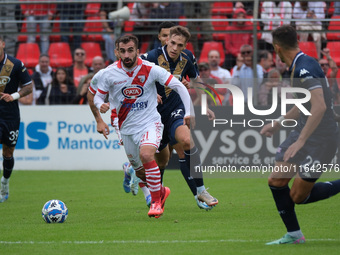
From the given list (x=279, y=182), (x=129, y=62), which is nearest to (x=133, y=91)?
(x=129, y=62)

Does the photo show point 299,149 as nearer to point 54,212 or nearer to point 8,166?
point 54,212

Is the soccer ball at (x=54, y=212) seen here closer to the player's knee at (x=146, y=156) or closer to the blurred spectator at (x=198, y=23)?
the player's knee at (x=146, y=156)

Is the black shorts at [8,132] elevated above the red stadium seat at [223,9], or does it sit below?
below

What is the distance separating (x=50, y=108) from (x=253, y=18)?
208 inches

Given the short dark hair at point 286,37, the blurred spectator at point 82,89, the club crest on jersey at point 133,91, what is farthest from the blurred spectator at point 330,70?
the short dark hair at point 286,37

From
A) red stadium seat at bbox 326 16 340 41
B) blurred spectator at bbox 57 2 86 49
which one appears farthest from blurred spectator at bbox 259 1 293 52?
blurred spectator at bbox 57 2 86 49

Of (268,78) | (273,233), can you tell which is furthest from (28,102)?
(273,233)

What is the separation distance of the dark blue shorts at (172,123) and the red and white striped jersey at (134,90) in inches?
27.4

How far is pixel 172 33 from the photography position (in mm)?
9289

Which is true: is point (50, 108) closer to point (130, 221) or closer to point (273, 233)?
point (130, 221)

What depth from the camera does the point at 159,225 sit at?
26.1ft

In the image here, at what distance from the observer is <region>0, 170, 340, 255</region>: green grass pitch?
6.43m

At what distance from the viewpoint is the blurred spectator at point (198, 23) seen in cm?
1628

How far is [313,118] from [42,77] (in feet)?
38.6
